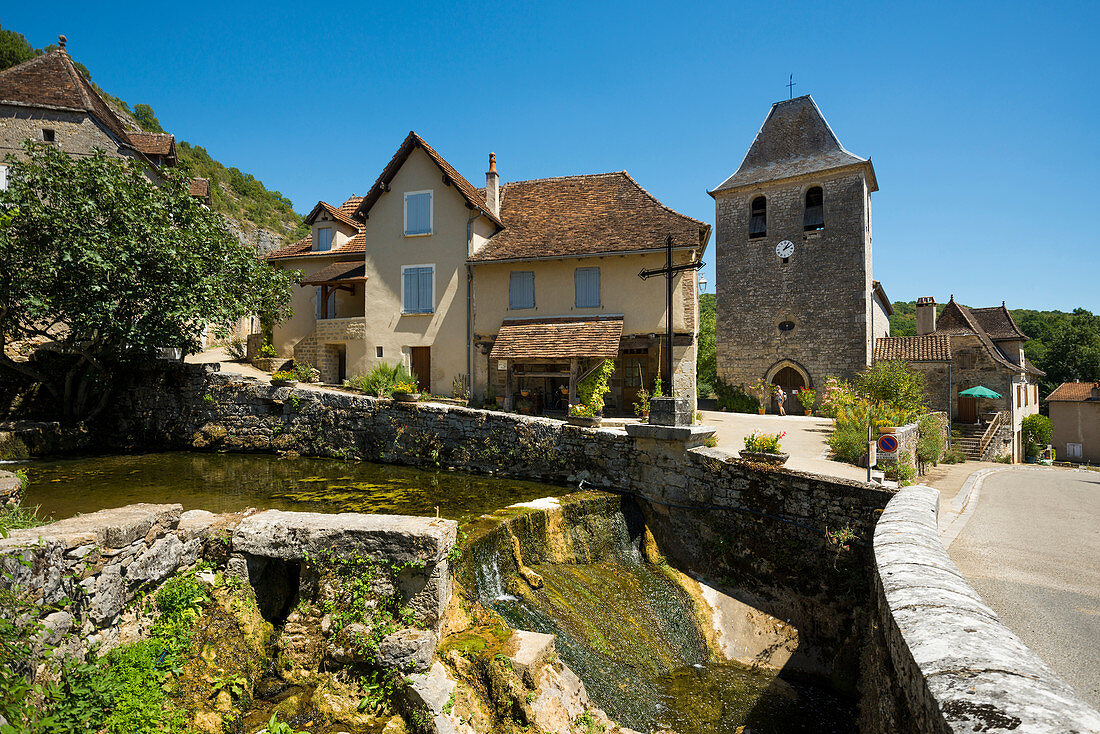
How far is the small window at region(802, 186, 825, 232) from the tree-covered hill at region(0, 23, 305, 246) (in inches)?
1473

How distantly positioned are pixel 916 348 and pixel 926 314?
4.40 m

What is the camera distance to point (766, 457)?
8.81 metres

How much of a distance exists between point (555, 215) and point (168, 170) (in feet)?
38.0

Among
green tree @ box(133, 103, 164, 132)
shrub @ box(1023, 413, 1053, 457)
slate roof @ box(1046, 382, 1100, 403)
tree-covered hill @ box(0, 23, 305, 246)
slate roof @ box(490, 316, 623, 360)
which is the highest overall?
green tree @ box(133, 103, 164, 132)

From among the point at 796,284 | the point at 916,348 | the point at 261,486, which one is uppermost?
the point at 796,284

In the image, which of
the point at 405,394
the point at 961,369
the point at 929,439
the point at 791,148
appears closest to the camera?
the point at 405,394

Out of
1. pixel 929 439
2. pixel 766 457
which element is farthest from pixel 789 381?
pixel 766 457

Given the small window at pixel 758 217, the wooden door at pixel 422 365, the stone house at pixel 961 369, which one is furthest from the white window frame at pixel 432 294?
the stone house at pixel 961 369

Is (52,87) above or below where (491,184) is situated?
above

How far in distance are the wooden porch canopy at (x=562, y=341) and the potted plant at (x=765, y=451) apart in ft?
20.2

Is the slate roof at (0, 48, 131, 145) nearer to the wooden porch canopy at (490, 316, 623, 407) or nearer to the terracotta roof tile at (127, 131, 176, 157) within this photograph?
the terracotta roof tile at (127, 131, 176, 157)

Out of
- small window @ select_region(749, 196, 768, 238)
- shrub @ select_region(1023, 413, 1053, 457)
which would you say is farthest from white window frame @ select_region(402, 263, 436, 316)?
shrub @ select_region(1023, 413, 1053, 457)

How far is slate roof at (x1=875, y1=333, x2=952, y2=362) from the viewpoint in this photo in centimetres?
2281

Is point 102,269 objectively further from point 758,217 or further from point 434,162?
point 758,217
